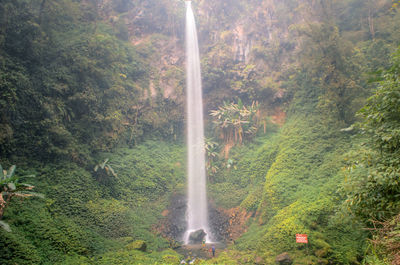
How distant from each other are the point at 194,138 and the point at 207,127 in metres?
1.62

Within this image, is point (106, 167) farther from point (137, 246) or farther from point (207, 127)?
point (207, 127)

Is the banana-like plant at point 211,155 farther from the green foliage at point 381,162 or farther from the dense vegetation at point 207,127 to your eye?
the green foliage at point 381,162


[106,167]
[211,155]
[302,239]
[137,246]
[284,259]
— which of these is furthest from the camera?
[211,155]

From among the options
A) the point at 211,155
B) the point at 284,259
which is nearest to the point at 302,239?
the point at 284,259

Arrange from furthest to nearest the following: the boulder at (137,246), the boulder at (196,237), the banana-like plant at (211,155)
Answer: the banana-like plant at (211,155)
the boulder at (196,237)
the boulder at (137,246)

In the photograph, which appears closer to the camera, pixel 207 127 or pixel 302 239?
pixel 302 239

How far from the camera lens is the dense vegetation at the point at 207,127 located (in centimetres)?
718

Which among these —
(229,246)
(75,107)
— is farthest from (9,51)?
(229,246)

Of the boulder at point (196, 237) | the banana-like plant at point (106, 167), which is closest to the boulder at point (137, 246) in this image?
the boulder at point (196, 237)

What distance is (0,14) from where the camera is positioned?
11125mm

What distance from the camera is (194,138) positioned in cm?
1941

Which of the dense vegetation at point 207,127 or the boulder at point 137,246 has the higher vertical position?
the dense vegetation at point 207,127

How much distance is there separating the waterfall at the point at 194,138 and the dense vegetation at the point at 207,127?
681 mm

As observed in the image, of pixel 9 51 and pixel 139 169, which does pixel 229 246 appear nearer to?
pixel 139 169
